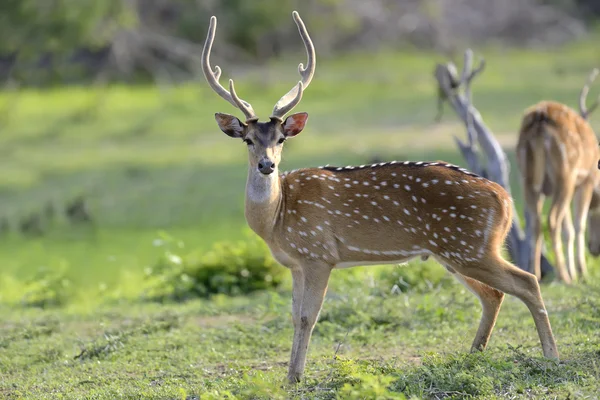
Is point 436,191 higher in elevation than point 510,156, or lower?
higher

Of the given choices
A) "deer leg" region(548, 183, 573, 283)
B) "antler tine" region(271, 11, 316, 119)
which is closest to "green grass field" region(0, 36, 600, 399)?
"deer leg" region(548, 183, 573, 283)

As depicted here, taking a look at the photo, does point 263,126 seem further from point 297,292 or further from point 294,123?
point 297,292

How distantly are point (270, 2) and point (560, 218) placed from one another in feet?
48.5

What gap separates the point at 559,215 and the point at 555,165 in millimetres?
555

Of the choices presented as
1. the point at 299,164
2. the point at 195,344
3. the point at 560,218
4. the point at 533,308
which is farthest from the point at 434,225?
the point at 299,164

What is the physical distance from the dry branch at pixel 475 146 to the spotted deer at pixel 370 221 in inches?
168

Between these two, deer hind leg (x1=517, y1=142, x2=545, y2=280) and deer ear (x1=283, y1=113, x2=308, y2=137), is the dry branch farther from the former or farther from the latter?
deer ear (x1=283, y1=113, x2=308, y2=137)

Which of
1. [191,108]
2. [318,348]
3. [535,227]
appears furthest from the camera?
[191,108]

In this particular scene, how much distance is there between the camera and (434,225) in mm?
8531

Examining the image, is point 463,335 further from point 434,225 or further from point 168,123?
point 168,123

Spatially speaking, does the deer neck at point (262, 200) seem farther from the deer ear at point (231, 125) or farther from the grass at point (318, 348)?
the grass at point (318, 348)

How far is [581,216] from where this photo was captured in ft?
44.0

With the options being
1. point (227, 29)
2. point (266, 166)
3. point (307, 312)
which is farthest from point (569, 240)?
point (227, 29)

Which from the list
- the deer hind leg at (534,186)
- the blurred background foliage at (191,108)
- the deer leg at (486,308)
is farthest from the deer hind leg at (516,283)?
the deer hind leg at (534,186)
